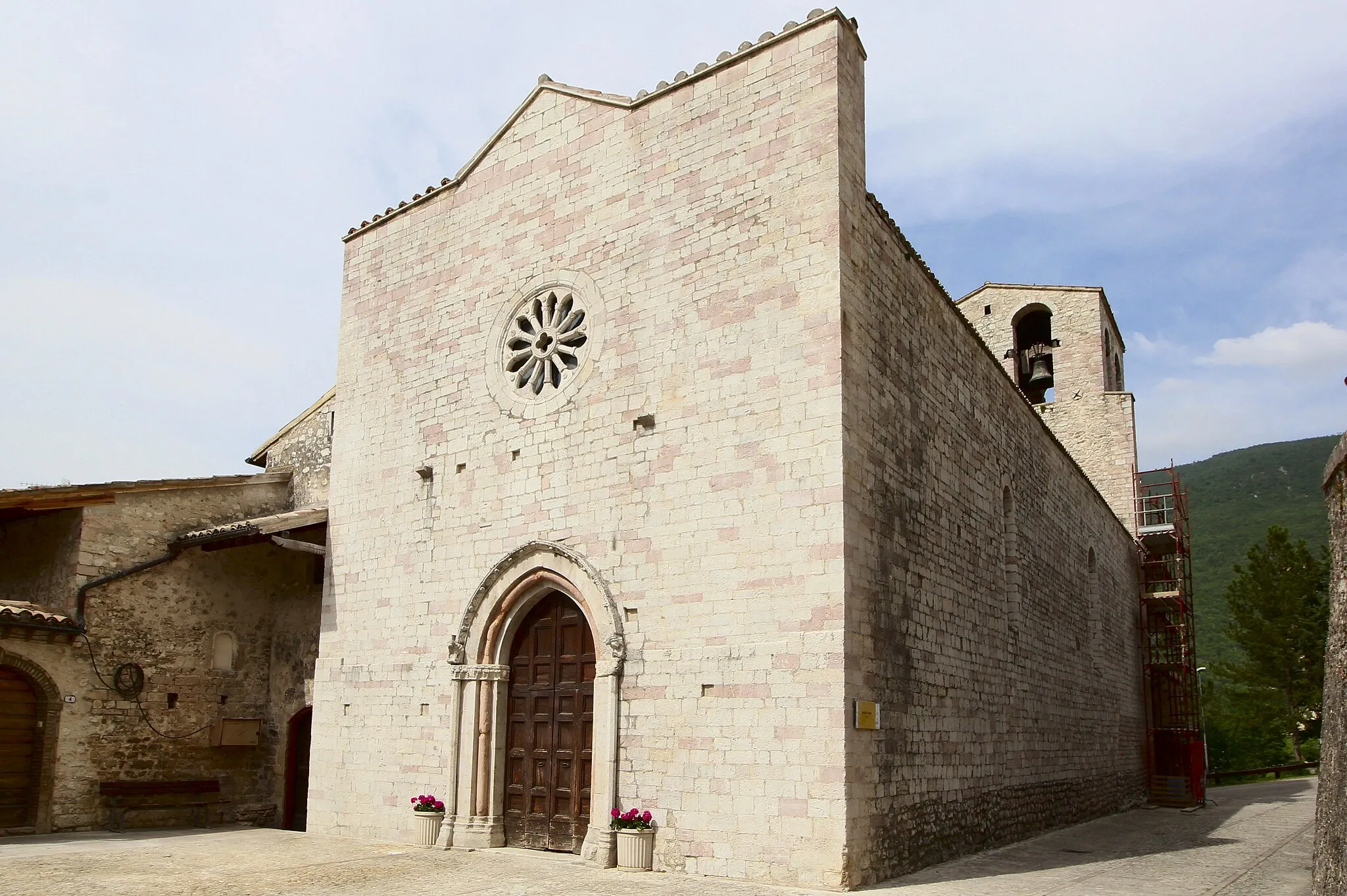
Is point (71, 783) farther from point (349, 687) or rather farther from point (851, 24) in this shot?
point (851, 24)

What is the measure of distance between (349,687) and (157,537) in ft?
13.3

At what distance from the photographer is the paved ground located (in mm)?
8286

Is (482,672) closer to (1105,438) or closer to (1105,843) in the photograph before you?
(1105,843)

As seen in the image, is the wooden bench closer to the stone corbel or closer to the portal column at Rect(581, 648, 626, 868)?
the stone corbel

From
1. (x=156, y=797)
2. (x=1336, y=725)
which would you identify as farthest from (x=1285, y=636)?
(x=156, y=797)

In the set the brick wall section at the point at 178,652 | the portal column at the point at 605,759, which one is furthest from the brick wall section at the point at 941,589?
the brick wall section at the point at 178,652

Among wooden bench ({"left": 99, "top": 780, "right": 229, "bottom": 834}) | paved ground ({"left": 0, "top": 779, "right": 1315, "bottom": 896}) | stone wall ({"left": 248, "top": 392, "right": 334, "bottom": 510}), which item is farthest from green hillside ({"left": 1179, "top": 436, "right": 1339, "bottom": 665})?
wooden bench ({"left": 99, "top": 780, "right": 229, "bottom": 834})

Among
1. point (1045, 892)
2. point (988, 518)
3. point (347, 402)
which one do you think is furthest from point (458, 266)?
point (1045, 892)

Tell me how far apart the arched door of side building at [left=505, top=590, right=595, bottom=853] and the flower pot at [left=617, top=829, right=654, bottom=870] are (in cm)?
103

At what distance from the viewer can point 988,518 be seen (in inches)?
515

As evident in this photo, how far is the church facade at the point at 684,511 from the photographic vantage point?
891 centimetres

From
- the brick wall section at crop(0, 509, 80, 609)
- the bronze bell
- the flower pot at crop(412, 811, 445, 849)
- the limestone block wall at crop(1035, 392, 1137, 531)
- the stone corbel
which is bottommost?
the flower pot at crop(412, 811, 445, 849)

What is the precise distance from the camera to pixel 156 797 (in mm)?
13477

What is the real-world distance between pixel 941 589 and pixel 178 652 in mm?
10446
